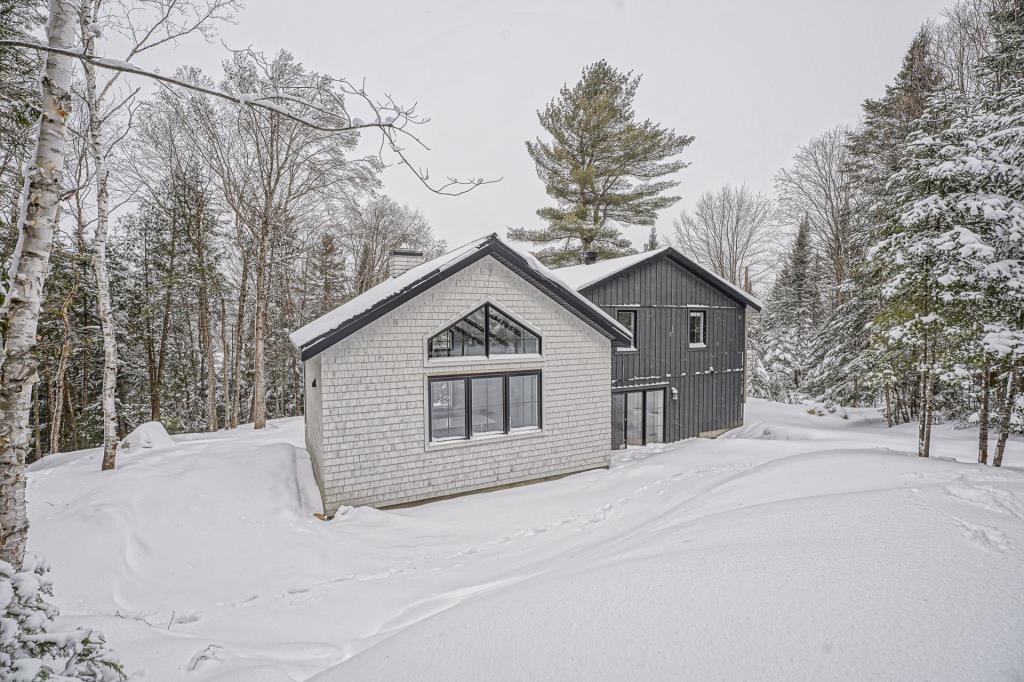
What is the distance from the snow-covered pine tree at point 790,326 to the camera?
23344 mm

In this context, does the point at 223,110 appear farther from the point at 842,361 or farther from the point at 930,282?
the point at 842,361

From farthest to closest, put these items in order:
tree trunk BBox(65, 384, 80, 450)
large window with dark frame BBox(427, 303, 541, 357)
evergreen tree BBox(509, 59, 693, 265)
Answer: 1. evergreen tree BBox(509, 59, 693, 265)
2. tree trunk BBox(65, 384, 80, 450)
3. large window with dark frame BBox(427, 303, 541, 357)

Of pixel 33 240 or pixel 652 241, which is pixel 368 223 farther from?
pixel 33 240

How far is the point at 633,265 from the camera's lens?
39.2 ft

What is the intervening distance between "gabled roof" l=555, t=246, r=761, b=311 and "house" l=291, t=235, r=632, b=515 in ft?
8.80

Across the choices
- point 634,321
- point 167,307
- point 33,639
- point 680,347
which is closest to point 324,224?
point 167,307

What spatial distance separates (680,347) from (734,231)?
52.9 ft

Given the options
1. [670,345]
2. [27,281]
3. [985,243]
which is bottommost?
[670,345]

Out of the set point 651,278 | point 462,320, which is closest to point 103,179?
point 462,320

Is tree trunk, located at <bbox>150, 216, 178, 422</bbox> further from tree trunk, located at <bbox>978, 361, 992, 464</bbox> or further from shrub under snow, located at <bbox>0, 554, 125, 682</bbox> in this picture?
tree trunk, located at <bbox>978, 361, 992, 464</bbox>

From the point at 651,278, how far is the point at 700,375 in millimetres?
3463

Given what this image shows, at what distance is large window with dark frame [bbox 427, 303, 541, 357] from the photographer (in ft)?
25.1

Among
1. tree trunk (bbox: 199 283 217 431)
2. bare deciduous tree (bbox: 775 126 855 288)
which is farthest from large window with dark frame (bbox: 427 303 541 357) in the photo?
bare deciduous tree (bbox: 775 126 855 288)

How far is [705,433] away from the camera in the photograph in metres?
13.7
